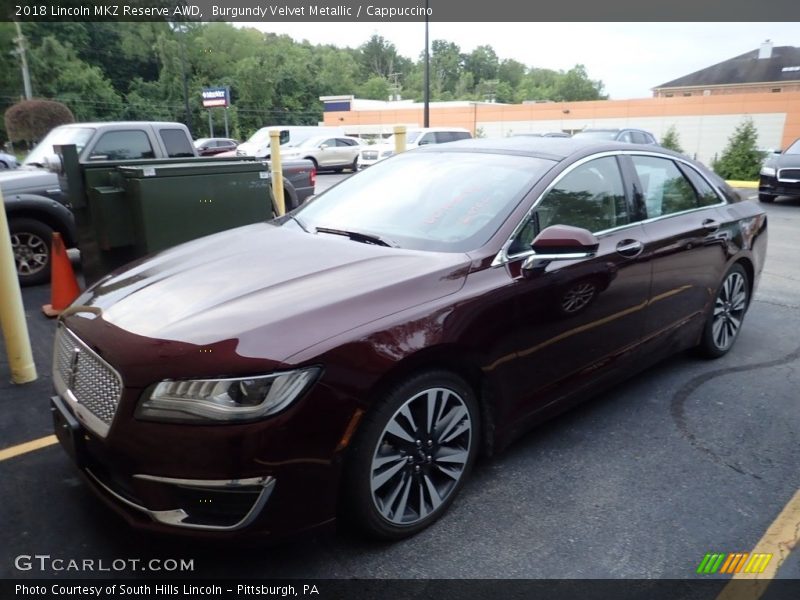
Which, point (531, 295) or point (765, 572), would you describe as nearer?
point (765, 572)

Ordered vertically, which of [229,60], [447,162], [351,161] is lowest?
[351,161]

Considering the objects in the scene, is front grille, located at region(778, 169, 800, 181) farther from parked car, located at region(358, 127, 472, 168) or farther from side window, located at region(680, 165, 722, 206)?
side window, located at region(680, 165, 722, 206)

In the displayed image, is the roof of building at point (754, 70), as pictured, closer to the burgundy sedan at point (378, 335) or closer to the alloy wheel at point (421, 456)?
the burgundy sedan at point (378, 335)

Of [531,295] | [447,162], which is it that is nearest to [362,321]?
[531,295]

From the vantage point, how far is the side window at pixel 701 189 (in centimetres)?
428

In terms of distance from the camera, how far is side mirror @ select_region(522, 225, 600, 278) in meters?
2.85

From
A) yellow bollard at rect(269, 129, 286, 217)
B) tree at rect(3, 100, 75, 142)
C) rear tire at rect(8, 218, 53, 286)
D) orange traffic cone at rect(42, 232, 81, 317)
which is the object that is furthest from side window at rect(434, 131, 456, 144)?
tree at rect(3, 100, 75, 142)

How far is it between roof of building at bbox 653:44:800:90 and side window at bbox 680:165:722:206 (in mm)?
61964

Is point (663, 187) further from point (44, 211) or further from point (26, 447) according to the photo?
point (44, 211)

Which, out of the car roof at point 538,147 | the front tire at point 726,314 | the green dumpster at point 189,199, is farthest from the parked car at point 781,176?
the green dumpster at point 189,199

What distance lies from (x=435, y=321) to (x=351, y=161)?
79.3 feet

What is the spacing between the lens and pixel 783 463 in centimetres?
322

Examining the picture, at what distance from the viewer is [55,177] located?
6.98 metres

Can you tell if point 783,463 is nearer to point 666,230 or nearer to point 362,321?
point 666,230
